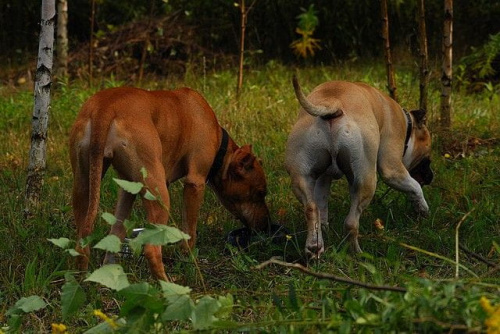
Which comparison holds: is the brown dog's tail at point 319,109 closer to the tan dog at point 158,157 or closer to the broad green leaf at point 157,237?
the tan dog at point 158,157

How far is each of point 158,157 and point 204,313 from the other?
2193mm

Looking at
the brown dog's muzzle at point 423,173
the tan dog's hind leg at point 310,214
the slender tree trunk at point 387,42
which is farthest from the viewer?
the slender tree trunk at point 387,42

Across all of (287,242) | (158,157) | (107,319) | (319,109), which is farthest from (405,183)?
(107,319)

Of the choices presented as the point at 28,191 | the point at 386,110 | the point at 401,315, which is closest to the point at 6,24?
the point at 28,191

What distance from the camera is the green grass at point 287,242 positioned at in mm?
3764

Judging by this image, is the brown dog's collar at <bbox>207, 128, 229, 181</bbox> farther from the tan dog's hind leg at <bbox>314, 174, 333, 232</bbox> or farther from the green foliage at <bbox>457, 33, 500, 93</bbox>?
the green foliage at <bbox>457, 33, 500, 93</bbox>

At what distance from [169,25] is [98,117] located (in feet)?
28.4

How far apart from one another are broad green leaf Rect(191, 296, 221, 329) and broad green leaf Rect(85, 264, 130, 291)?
337 mm

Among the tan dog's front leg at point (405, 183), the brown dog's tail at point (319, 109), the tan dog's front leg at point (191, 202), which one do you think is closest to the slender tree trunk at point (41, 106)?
the tan dog's front leg at point (191, 202)

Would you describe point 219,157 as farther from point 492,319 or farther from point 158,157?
point 492,319

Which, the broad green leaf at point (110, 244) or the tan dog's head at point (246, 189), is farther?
the tan dog's head at point (246, 189)

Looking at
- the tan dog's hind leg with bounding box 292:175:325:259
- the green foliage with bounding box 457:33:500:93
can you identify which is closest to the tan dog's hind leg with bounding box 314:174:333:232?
the tan dog's hind leg with bounding box 292:175:325:259

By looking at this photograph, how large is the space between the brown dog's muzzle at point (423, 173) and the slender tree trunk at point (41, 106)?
287 cm

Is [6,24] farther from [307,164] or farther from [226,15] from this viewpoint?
[307,164]
